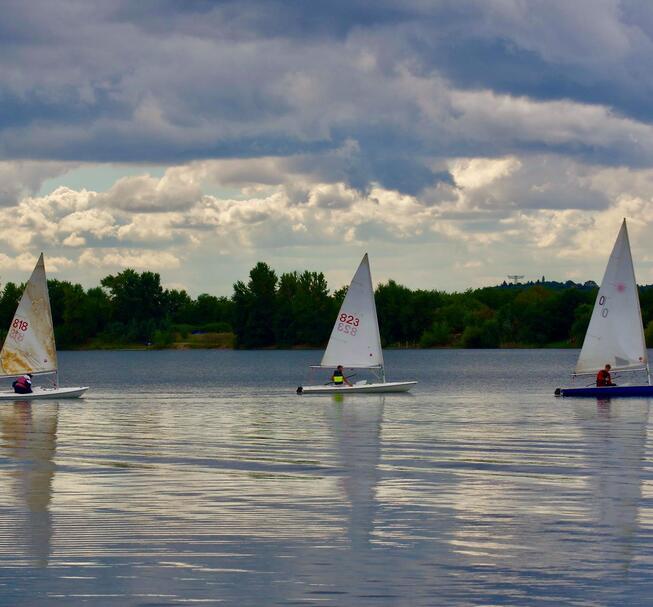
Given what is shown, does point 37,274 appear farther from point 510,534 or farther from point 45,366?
point 510,534

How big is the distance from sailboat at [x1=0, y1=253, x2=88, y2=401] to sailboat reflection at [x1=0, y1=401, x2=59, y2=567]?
12.0m

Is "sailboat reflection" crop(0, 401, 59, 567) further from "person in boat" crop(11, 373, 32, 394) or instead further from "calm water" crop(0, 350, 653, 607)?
"person in boat" crop(11, 373, 32, 394)

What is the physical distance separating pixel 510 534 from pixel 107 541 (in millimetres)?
6559

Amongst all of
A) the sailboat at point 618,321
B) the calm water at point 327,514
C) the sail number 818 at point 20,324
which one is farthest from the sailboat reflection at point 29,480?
the sailboat at point 618,321

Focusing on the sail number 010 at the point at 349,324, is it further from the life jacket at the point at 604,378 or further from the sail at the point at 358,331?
the life jacket at the point at 604,378

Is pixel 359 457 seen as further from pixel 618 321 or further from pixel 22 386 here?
pixel 22 386

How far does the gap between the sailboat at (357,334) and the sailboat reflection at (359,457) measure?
7679mm

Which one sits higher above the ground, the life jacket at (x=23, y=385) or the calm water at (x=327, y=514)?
the life jacket at (x=23, y=385)

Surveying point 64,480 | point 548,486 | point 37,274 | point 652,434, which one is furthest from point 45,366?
point 548,486

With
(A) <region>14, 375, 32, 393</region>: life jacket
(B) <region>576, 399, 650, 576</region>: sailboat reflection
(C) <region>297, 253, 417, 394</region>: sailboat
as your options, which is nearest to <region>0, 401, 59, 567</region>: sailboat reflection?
(B) <region>576, 399, 650, 576</region>: sailboat reflection

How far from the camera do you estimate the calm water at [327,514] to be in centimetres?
1814

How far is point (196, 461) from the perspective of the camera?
35.6m

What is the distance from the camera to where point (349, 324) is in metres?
77.6

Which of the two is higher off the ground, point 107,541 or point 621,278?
point 621,278
